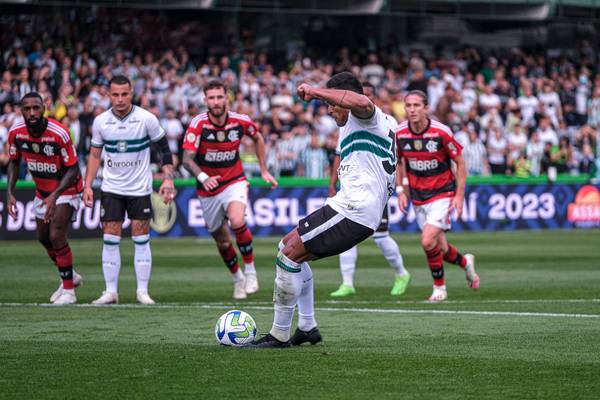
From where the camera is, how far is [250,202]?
2764cm

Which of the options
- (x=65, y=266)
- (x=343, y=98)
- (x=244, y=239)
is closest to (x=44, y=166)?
(x=65, y=266)

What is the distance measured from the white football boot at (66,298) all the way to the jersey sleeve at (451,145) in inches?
186

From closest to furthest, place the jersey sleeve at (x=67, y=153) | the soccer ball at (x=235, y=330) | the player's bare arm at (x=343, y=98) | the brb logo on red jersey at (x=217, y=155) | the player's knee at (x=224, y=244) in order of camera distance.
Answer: the player's bare arm at (x=343, y=98)
the soccer ball at (x=235, y=330)
the jersey sleeve at (x=67, y=153)
the brb logo on red jersey at (x=217, y=155)
the player's knee at (x=224, y=244)

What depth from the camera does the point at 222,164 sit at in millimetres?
14836

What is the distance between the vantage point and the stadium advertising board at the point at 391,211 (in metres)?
26.1

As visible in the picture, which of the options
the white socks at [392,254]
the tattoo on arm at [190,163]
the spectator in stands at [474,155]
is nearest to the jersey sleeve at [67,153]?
the tattoo on arm at [190,163]

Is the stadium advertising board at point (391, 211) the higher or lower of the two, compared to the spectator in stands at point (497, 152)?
lower

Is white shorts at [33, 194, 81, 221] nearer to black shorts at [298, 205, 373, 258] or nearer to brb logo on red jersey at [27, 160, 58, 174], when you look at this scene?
brb logo on red jersey at [27, 160, 58, 174]

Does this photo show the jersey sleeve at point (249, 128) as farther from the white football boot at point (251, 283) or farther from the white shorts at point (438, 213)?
the white shorts at point (438, 213)

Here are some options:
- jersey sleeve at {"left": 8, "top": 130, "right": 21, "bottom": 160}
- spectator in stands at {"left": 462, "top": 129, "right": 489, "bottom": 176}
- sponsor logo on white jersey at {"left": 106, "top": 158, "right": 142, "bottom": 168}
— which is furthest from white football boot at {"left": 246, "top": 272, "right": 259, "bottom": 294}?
spectator in stands at {"left": 462, "top": 129, "right": 489, "bottom": 176}

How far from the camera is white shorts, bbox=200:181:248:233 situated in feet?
48.5

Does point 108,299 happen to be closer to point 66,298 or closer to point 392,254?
point 66,298

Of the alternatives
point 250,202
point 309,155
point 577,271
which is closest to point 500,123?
point 309,155

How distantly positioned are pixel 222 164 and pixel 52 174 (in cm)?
213
